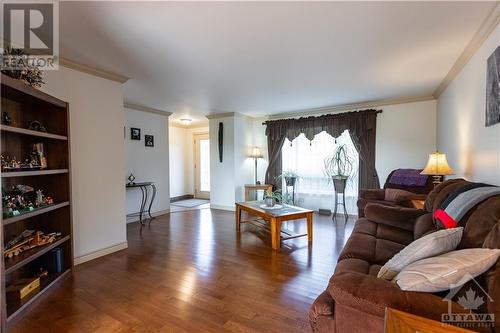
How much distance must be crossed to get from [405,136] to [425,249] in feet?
12.7

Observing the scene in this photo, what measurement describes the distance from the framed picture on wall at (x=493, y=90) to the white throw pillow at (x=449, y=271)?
1.46 metres

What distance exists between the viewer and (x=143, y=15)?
183cm

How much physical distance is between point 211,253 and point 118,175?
1.56m

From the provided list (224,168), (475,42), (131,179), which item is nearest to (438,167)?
(475,42)

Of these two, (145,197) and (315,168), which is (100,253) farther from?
(315,168)

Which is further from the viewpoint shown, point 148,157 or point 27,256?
point 148,157

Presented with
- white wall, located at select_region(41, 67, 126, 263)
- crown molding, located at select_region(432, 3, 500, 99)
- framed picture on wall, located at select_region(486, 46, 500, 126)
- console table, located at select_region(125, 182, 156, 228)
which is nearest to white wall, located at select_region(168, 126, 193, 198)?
console table, located at select_region(125, 182, 156, 228)

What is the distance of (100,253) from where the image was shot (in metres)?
2.95

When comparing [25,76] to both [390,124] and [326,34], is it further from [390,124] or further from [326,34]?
[390,124]

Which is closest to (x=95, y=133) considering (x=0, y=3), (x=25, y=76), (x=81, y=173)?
(x=81, y=173)

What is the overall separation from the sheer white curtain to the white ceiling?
1.48 metres

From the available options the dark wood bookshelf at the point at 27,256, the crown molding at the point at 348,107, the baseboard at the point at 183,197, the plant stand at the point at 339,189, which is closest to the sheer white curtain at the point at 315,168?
the plant stand at the point at 339,189

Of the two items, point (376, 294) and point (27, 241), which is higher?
point (376, 294)

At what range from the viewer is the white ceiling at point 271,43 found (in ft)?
5.89
